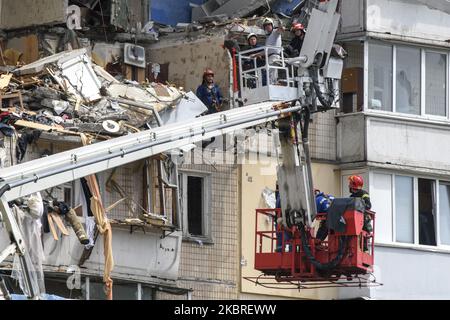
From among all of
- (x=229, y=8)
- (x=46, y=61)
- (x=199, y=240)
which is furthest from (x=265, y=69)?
(x=229, y=8)

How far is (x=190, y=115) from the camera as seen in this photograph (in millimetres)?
46562

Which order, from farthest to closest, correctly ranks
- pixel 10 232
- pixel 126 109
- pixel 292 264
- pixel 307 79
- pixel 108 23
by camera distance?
pixel 108 23, pixel 126 109, pixel 307 79, pixel 292 264, pixel 10 232

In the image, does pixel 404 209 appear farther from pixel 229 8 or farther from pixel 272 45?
pixel 229 8

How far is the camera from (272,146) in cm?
4809

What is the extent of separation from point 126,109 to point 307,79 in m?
4.65

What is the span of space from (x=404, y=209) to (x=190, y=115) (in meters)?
5.53

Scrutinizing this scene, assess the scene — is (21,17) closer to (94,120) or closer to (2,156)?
(94,120)

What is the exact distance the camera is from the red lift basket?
3941 cm

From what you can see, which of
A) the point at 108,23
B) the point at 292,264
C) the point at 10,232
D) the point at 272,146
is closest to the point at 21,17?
the point at 108,23

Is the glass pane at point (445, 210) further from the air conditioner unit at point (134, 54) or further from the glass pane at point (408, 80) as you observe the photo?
the air conditioner unit at point (134, 54)

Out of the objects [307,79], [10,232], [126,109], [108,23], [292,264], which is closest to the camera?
[10,232]

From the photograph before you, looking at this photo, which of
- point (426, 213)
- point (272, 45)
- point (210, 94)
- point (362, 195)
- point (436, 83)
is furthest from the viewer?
point (436, 83)

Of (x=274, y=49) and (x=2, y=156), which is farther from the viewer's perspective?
(x=274, y=49)

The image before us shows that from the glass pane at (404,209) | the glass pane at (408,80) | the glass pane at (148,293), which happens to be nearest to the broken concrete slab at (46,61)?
the glass pane at (148,293)
